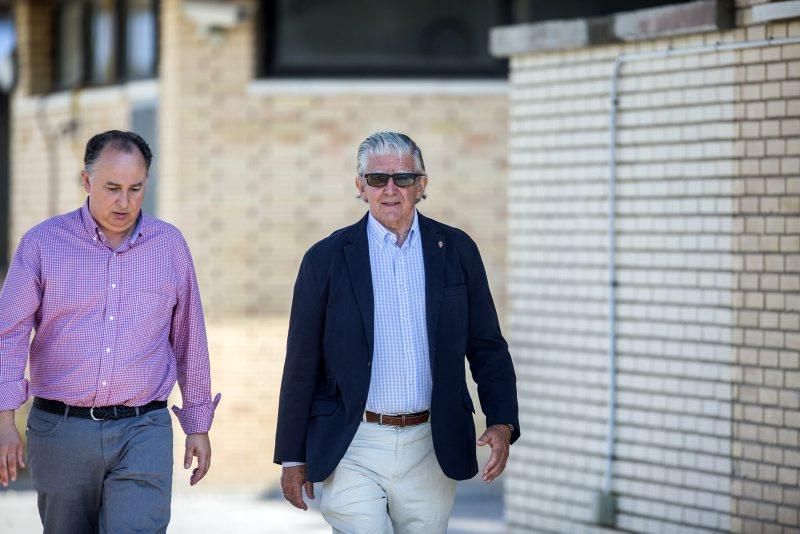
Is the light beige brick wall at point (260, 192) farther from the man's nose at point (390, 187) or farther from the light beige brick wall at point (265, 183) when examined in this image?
the man's nose at point (390, 187)

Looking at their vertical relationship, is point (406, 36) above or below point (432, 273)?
above

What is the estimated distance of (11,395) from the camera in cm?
506

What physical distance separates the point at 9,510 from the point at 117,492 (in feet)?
18.8

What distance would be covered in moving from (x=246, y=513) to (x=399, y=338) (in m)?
5.73

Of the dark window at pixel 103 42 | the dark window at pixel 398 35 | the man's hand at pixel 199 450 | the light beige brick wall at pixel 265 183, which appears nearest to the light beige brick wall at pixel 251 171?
the light beige brick wall at pixel 265 183

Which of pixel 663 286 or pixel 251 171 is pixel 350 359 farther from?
pixel 251 171

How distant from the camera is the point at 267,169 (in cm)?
1205

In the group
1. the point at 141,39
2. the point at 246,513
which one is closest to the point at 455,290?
the point at 246,513

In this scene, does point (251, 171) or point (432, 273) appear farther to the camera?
point (251, 171)

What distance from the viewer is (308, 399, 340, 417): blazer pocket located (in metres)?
5.27

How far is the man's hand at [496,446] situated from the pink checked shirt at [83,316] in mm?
1168

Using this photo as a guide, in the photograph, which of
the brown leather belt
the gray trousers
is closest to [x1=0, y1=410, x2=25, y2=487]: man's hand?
the gray trousers

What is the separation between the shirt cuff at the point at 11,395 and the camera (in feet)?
16.6

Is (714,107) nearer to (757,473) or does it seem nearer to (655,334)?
(655,334)
